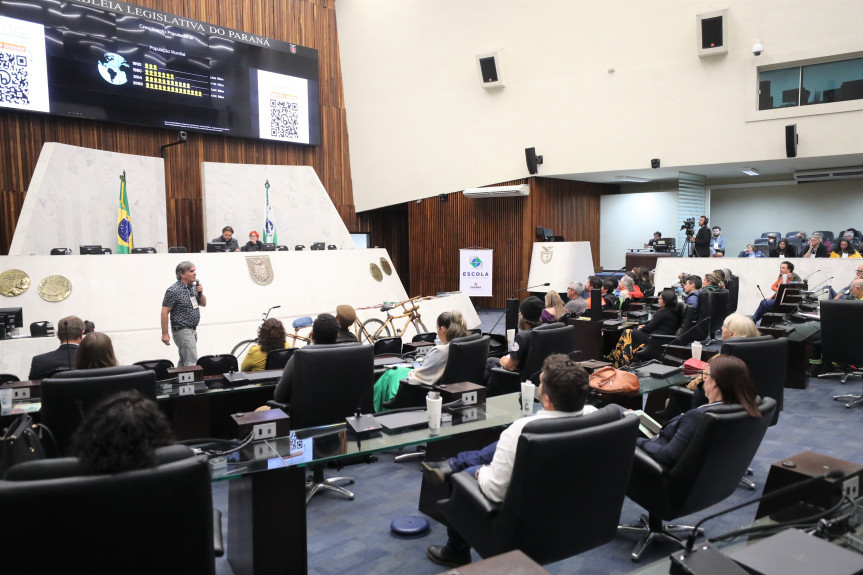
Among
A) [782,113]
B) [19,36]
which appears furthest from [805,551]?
[19,36]

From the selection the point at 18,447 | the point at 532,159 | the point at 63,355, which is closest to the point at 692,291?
the point at 532,159

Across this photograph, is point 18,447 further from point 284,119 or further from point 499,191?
point 284,119

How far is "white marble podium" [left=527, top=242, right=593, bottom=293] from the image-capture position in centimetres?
1344

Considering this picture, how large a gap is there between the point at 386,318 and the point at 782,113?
7.94 metres

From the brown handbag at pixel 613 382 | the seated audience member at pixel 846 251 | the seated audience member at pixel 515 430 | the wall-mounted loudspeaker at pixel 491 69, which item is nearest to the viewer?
the seated audience member at pixel 515 430

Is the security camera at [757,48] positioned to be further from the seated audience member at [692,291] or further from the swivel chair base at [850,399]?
the swivel chair base at [850,399]

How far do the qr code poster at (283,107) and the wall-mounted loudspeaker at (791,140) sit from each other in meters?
9.87

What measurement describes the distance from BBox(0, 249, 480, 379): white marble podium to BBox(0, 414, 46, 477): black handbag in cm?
486

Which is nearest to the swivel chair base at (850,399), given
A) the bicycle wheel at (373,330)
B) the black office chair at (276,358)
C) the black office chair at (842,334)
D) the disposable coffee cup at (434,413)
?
the black office chair at (842,334)

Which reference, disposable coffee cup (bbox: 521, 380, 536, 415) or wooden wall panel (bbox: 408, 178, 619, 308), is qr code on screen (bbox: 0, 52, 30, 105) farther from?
disposable coffee cup (bbox: 521, 380, 536, 415)

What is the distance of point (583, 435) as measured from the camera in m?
2.13

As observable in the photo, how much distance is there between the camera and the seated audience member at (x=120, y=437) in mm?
1555

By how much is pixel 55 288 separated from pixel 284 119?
7.40 metres

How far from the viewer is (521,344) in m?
4.65
